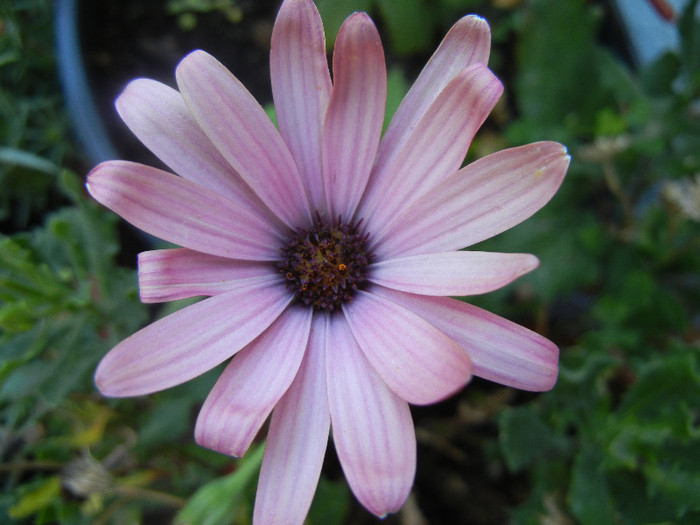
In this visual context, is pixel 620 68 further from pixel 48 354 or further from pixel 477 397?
pixel 48 354

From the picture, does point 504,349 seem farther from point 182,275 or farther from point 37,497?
point 37,497

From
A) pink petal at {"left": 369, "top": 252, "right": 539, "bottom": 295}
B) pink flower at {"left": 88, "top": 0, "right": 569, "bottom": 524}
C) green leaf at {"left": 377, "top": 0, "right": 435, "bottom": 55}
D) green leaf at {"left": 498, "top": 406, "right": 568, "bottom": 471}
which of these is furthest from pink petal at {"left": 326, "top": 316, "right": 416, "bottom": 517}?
green leaf at {"left": 377, "top": 0, "right": 435, "bottom": 55}

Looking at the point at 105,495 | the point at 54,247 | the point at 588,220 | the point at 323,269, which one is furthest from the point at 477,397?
the point at 54,247

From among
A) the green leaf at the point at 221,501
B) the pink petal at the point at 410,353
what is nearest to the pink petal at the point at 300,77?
the pink petal at the point at 410,353

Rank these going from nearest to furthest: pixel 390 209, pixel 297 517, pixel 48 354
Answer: pixel 297 517 < pixel 390 209 < pixel 48 354

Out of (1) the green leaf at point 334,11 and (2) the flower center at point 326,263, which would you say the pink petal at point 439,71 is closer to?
(2) the flower center at point 326,263
